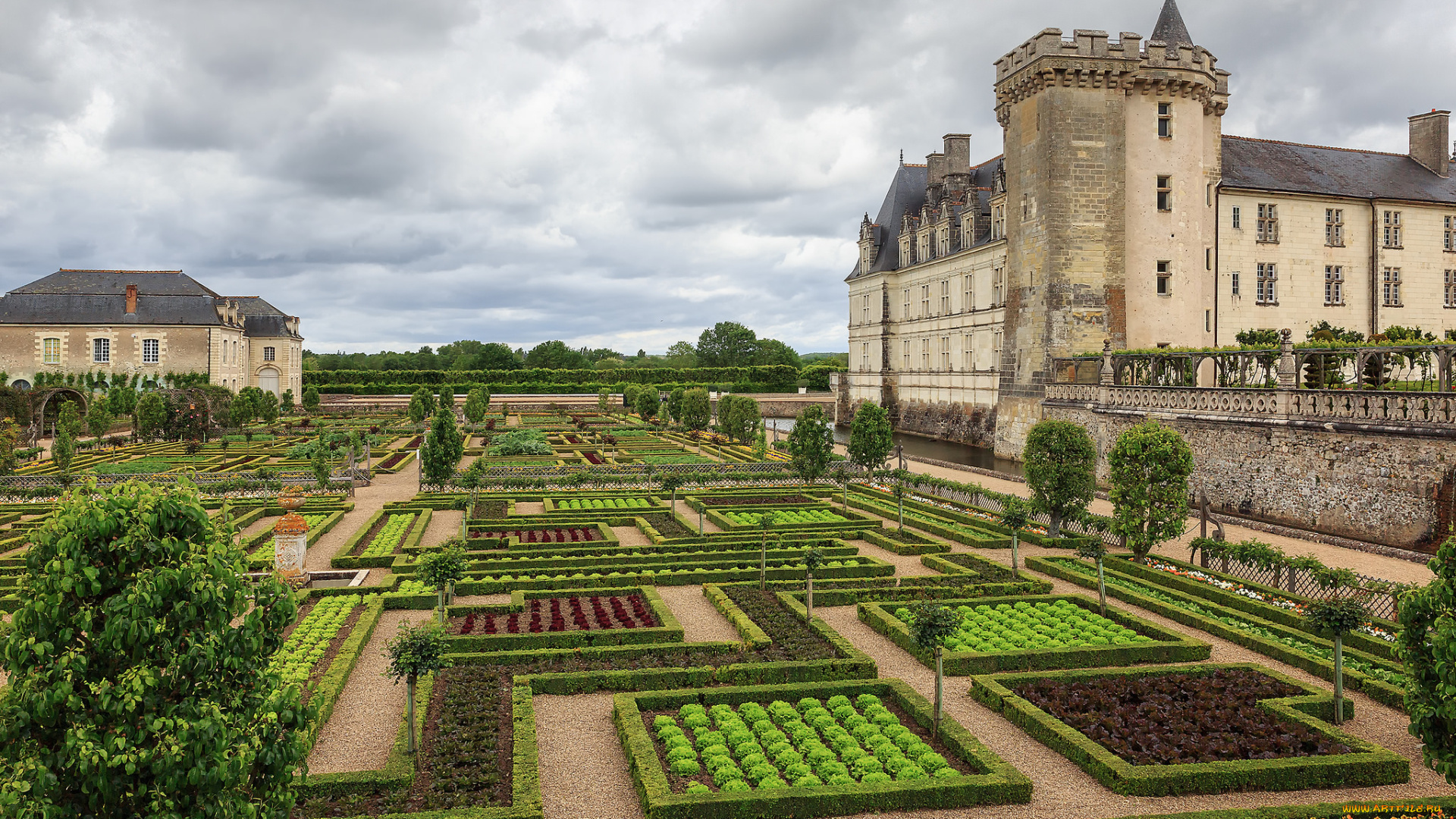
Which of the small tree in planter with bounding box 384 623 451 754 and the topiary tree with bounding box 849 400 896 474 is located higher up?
the topiary tree with bounding box 849 400 896 474

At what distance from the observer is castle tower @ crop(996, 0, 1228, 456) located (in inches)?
1464

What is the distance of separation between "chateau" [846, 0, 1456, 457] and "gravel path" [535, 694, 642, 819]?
102 feet

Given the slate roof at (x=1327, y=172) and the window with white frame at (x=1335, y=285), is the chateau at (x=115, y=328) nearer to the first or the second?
the slate roof at (x=1327, y=172)

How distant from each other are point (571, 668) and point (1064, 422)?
48.8 feet

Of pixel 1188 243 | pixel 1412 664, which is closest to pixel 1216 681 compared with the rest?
pixel 1412 664

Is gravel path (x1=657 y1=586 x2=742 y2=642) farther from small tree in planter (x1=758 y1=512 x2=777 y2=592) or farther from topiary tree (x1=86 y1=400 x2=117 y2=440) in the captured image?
topiary tree (x1=86 y1=400 x2=117 y2=440)

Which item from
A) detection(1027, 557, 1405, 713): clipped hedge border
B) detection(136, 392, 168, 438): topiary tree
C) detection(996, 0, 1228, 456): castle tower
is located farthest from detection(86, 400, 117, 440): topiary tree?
detection(996, 0, 1228, 456): castle tower

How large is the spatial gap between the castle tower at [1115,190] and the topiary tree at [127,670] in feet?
119

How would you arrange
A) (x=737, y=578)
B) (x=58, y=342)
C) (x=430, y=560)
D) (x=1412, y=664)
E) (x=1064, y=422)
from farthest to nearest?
1. (x=58, y=342)
2. (x=1064, y=422)
3. (x=737, y=578)
4. (x=430, y=560)
5. (x=1412, y=664)

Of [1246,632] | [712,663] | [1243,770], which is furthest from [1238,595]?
[712,663]

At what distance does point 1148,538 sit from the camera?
1933 cm

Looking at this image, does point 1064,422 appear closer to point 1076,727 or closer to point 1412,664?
point 1076,727

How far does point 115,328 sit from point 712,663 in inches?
2379

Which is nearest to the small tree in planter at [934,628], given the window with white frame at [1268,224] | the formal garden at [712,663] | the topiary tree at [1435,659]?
the formal garden at [712,663]
